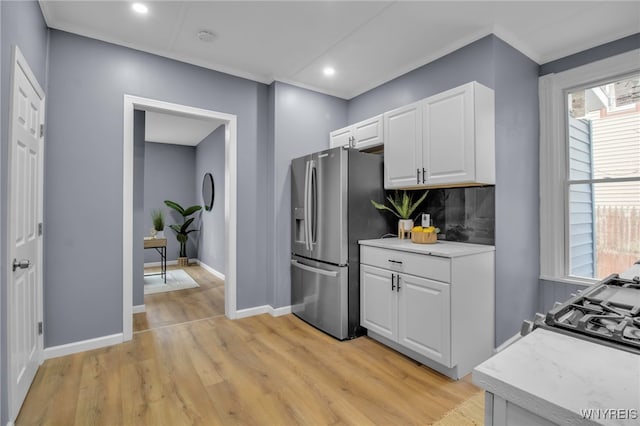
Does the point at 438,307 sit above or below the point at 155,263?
above

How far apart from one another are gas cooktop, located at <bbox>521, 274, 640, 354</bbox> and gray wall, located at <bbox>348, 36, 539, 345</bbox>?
5.44 ft

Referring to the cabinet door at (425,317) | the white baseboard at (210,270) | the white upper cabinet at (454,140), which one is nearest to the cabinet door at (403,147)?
the white upper cabinet at (454,140)

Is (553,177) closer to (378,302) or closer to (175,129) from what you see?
(378,302)

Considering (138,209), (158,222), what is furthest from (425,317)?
(158,222)

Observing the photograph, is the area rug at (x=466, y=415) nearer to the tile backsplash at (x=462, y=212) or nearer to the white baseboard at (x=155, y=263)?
the tile backsplash at (x=462, y=212)

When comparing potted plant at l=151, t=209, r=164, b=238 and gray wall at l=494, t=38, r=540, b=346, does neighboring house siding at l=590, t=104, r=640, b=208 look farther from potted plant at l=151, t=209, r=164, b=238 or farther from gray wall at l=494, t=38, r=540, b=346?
potted plant at l=151, t=209, r=164, b=238

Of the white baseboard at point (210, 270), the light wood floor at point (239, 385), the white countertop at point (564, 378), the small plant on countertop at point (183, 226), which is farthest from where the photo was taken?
the small plant on countertop at point (183, 226)

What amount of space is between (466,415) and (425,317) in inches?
26.6

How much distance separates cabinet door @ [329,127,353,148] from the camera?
12.3 feet

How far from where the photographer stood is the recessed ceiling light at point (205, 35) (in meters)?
2.82

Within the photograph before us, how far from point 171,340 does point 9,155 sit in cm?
198

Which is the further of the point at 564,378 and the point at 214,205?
the point at 214,205

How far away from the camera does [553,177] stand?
3.10 metres

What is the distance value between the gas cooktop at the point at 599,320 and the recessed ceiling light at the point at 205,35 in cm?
311
